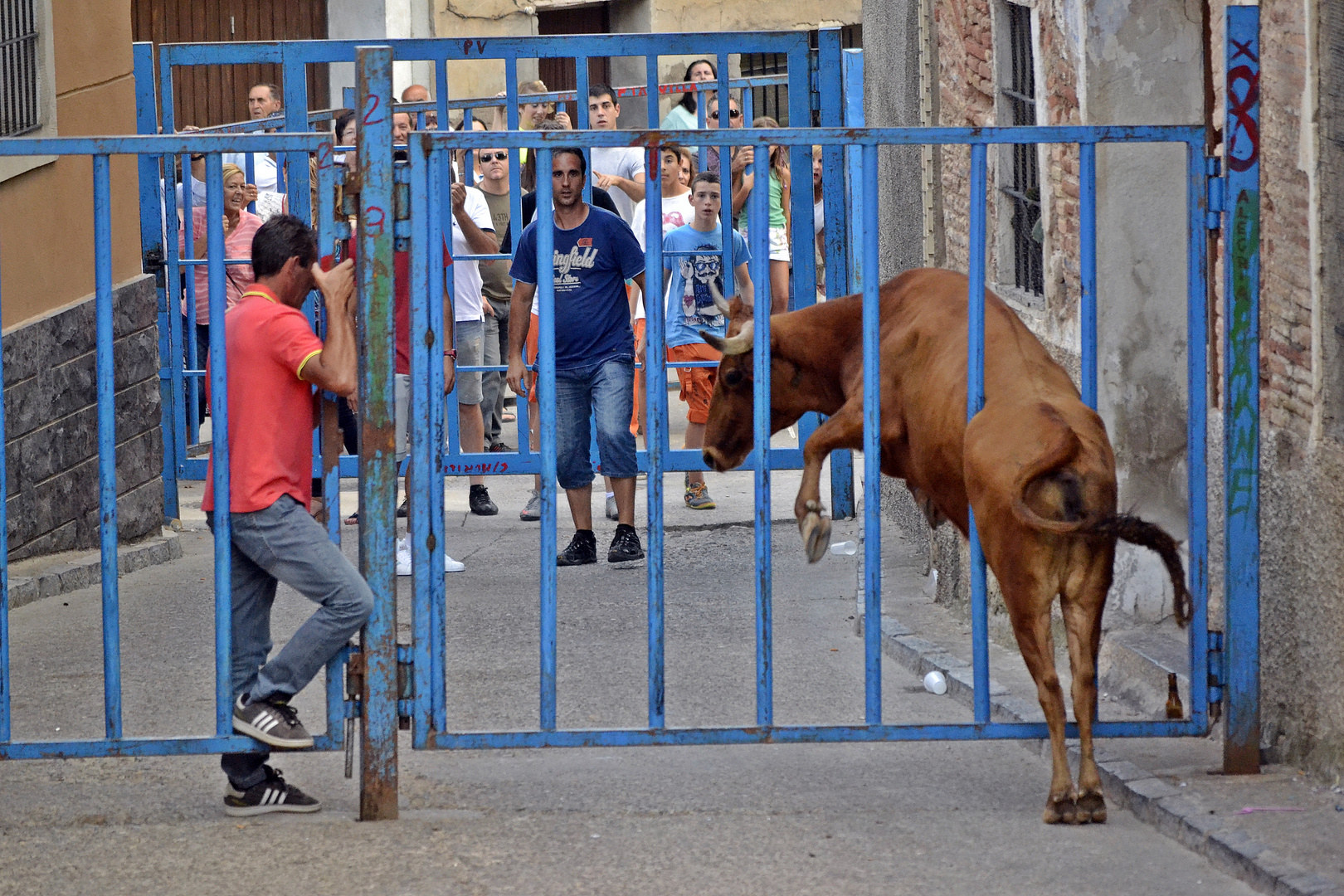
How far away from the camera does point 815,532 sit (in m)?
5.11

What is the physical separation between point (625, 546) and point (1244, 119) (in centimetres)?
474

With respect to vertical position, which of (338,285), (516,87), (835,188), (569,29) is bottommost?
(338,285)

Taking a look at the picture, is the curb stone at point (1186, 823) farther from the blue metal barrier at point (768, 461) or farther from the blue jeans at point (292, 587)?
the blue jeans at point (292, 587)

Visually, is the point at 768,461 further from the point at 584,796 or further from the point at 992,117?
the point at 992,117

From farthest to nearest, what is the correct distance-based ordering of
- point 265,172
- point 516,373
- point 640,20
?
point 640,20, point 265,172, point 516,373

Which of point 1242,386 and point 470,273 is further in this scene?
point 470,273

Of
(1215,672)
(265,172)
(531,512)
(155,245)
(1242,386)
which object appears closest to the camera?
(1242,386)

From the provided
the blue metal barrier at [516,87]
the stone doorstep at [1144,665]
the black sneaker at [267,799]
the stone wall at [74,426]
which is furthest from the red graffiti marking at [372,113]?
the blue metal barrier at [516,87]

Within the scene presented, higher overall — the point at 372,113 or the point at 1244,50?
the point at 1244,50

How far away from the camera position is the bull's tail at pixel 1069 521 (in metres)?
4.73

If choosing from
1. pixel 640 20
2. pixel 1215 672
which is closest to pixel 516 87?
pixel 1215 672

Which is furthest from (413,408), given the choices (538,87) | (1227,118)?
(538,87)

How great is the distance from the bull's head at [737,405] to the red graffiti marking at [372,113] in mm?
1270

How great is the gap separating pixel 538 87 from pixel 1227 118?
785cm
